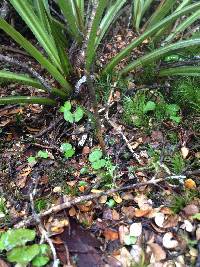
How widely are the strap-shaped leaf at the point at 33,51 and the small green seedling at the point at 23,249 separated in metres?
0.87

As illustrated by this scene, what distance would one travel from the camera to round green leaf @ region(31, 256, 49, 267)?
1.57 meters

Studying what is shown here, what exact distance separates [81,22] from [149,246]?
4.43ft

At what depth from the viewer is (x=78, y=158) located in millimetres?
2051

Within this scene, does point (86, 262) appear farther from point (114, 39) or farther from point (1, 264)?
point (114, 39)

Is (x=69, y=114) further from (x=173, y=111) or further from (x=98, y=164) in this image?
(x=173, y=111)

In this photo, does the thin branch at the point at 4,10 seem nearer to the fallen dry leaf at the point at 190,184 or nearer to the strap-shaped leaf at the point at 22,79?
the strap-shaped leaf at the point at 22,79

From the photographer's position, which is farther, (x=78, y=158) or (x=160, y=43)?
(x=160, y=43)

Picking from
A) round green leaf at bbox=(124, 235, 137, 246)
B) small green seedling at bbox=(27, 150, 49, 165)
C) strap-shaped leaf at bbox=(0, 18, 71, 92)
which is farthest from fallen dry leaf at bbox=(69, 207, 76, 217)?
strap-shaped leaf at bbox=(0, 18, 71, 92)

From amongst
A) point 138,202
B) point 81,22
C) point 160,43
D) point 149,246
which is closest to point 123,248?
point 149,246

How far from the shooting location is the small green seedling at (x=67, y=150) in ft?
6.63

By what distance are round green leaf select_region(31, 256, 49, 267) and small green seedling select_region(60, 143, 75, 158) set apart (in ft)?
1.97

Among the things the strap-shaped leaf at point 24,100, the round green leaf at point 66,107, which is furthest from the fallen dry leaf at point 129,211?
the strap-shaped leaf at point 24,100

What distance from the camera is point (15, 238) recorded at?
1623 mm

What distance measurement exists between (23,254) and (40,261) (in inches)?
3.1
